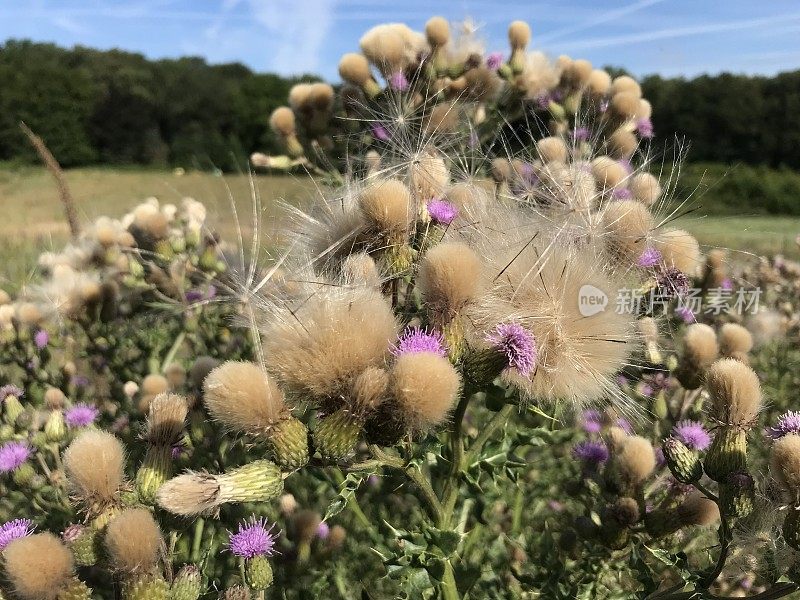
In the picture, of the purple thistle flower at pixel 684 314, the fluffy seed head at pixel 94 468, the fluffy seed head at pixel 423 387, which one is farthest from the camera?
the purple thistle flower at pixel 684 314

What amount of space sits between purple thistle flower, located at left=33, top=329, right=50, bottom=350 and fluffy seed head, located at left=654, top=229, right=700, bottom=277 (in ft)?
8.19

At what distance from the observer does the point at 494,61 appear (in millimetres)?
3000

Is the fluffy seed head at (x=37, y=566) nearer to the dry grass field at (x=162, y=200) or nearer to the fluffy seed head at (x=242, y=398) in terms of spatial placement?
the fluffy seed head at (x=242, y=398)

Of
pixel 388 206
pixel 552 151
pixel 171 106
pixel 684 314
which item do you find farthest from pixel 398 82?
pixel 171 106

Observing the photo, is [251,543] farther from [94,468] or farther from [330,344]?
[330,344]

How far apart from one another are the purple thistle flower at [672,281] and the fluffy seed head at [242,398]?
3.54 ft

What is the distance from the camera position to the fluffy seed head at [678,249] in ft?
5.67

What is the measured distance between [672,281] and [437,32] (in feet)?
5.49

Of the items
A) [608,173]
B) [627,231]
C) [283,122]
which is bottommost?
[627,231]

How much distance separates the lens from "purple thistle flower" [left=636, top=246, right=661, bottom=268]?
1.68 m

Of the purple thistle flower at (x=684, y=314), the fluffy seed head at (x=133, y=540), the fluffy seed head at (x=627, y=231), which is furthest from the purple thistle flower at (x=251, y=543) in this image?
the purple thistle flower at (x=684, y=314)

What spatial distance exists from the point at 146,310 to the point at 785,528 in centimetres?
267

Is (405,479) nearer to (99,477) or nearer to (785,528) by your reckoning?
(99,477)

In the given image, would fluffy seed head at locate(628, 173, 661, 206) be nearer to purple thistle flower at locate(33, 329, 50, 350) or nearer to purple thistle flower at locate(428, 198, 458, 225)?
purple thistle flower at locate(428, 198, 458, 225)
